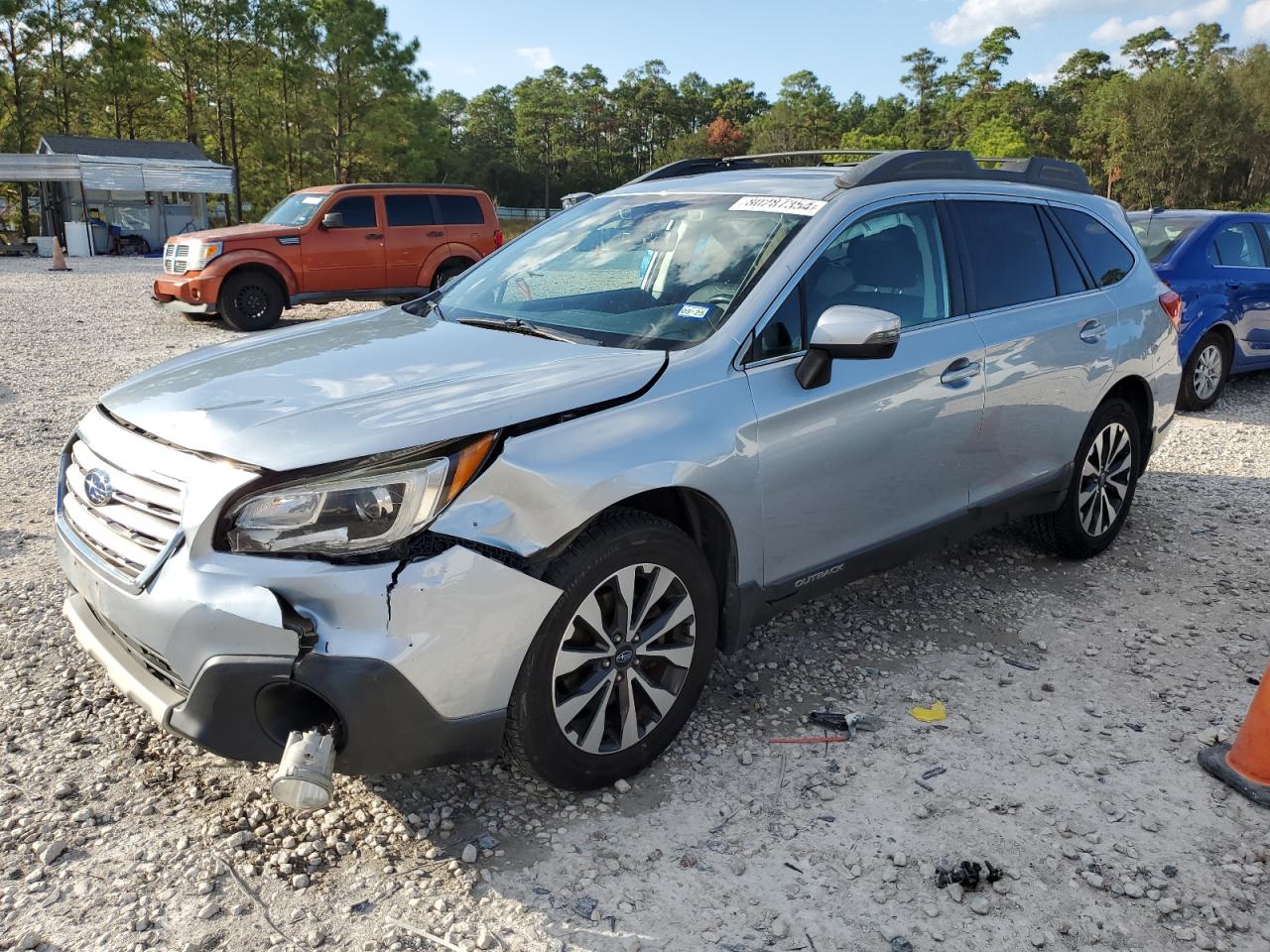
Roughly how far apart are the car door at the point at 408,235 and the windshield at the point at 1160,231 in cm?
943

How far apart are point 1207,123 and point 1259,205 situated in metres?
5.84

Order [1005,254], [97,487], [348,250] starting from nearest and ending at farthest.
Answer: [97,487]
[1005,254]
[348,250]

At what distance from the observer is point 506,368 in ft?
9.84

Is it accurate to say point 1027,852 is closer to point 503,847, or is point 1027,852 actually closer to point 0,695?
point 503,847

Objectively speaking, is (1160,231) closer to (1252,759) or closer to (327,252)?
(1252,759)

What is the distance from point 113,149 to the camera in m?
38.8

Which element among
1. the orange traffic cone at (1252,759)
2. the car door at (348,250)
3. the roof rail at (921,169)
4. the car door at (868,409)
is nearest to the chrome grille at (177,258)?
the car door at (348,250)

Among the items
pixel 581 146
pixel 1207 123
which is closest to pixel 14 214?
pixel 1207 123

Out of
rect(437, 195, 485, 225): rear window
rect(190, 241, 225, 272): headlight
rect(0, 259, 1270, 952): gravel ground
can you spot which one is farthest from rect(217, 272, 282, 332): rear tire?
rect(0, 259, 1270, 952): gravel ground

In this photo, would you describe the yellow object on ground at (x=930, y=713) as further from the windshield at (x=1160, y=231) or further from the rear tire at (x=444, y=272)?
the rear tire at (x=444, y=272)

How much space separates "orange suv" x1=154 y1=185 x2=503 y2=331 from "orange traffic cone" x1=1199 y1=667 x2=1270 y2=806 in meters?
12.7

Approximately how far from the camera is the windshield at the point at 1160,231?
8.78 meters

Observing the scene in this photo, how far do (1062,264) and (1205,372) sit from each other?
5179mm

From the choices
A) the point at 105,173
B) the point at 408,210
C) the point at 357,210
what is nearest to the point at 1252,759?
the point at 357,210
